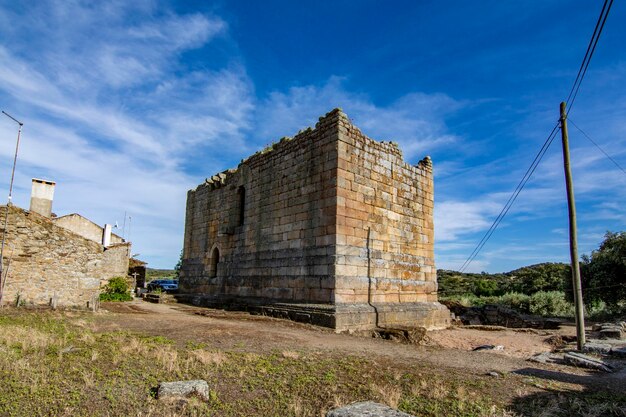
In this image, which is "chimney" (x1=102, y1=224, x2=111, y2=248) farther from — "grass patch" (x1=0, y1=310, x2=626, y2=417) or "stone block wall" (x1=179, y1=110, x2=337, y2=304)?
"grass patch" (x1=0, y1=310, x2=626, y2=417)

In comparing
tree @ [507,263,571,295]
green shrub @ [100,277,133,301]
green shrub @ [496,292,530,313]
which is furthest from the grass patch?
tree @ [507,263,571,295]

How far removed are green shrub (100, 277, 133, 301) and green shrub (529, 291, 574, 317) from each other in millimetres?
22131

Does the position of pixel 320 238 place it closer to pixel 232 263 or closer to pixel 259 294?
pixel 259 294

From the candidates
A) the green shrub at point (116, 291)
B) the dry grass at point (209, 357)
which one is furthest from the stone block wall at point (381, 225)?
the green shrub at point (116, 291)

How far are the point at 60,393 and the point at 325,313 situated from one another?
723cm

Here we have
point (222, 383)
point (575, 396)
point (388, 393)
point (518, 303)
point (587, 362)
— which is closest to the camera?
point (388, 393)

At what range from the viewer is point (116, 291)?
19812mm

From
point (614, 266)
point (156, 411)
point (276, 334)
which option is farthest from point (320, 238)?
point (614, 266)

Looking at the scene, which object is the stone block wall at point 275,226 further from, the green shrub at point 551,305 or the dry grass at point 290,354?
the green shrub at point 551,305

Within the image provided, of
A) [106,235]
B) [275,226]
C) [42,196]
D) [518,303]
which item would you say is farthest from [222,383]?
[106,235]

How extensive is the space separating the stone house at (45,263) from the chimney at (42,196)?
15.0 ft

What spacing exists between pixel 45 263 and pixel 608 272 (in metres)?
24.3

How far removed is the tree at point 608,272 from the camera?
19328mm

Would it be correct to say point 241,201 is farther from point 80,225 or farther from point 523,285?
point 523,285
